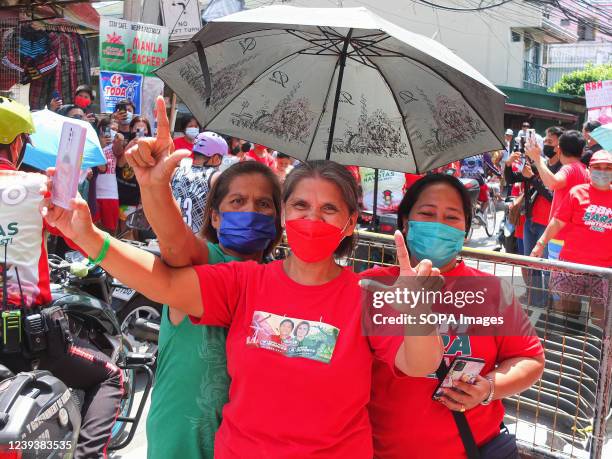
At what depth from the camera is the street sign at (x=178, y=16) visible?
11.2m

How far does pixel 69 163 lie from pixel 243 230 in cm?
71

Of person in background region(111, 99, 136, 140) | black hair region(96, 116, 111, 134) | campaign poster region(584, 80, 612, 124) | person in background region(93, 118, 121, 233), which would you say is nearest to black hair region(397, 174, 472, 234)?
person in background region(93, 118, 121, 233)

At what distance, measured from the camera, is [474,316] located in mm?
1970

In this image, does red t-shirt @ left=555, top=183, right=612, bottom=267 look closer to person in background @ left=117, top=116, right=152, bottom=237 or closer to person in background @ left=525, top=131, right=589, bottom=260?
person in background @ left=525, top=131, right=589, bottom=260

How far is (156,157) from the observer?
1868mm

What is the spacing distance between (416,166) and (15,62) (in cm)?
780

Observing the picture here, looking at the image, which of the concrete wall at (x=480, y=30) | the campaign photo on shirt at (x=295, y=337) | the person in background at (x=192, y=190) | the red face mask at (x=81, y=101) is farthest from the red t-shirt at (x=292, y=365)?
the concrete wall at (x=480, y=30)

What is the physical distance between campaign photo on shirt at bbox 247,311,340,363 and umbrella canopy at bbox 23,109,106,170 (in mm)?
1692

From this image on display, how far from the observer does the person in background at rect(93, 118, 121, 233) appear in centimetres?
777

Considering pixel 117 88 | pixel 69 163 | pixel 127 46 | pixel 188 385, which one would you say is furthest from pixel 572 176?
pixel 127 46

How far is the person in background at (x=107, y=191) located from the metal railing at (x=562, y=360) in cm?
491

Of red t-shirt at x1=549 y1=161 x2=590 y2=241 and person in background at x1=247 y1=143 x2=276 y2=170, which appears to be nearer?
red t-shirt at x1=549 y1=161 x2=590 y2=241

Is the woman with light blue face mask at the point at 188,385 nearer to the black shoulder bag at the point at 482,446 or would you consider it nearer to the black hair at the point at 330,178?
the black hair at the point at 330,178

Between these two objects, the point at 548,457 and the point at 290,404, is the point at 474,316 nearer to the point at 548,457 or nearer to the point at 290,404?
the point at 290,404
